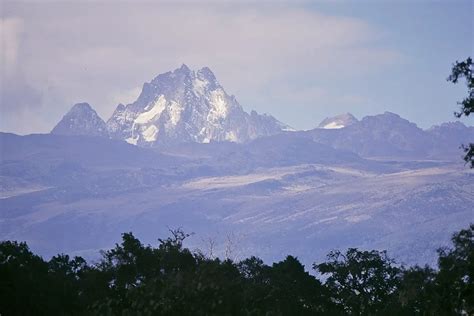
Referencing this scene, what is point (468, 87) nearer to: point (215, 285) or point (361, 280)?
point (215, 285)

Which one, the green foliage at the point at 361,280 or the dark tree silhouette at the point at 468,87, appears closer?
the dark tree silhouette at the point at 468,87

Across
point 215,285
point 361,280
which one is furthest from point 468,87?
point 361,280

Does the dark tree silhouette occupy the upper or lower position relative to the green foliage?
upper

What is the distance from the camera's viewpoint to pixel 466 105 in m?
48.7

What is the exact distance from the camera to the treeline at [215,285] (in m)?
51.3

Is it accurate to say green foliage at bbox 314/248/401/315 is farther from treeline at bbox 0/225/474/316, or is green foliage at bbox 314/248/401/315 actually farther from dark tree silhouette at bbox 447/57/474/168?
dark tree silhouette at bbox 447/57/474/168

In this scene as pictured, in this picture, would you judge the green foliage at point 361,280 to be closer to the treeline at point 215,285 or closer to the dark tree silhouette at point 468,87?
the treeline at point 215,285

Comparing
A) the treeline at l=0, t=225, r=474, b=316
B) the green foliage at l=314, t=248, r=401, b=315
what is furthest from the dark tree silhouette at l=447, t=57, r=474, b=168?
the green foliage at l=314, t=248, r=401, b=315

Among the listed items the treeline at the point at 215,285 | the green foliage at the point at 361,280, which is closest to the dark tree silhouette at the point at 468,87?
the treeline at the point at 215,285

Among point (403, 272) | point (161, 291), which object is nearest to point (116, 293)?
point (161, 291)

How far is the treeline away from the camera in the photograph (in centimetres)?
5128

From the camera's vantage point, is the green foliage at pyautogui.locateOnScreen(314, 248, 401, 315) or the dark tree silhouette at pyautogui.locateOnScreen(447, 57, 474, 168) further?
the green foliage at pyautogui.locateOnScreen(314, 248, 401, 315)

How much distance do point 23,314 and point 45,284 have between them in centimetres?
850

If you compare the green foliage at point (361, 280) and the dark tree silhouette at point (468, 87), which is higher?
the dark tree silhouette at point (468, 87)
